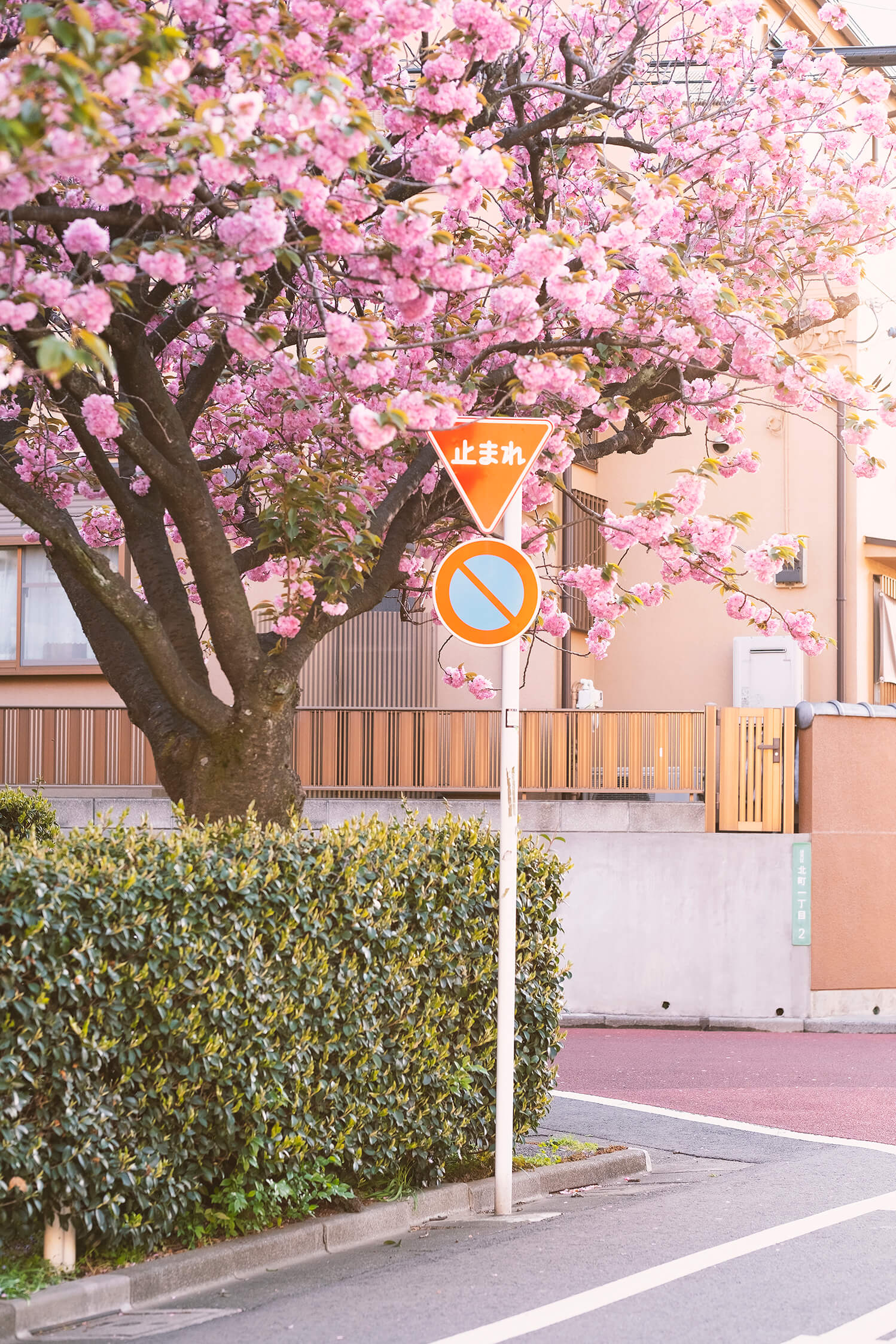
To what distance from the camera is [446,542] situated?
10258 mm

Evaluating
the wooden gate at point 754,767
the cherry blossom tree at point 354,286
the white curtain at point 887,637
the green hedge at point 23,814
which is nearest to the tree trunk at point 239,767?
the cherry blossom tree at point 354,286

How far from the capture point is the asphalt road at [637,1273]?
5.30 meters

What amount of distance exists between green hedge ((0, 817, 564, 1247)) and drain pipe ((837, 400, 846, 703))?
39.3 feet

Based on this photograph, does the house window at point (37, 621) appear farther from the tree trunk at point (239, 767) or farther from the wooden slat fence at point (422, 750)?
the tree trunk at point (239, 767)

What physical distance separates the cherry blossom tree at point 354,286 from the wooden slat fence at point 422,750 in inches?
213

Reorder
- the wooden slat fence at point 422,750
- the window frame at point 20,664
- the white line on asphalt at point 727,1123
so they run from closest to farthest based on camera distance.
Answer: the white line on asphalt at point 727,1123, the wooden slat fence at point 422,750, the window frame at point 20,664

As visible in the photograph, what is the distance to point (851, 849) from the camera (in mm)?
16344

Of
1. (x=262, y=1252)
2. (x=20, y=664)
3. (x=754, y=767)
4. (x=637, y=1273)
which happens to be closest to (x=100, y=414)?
(x=262, y=1252)

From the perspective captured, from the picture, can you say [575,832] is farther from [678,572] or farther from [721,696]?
[678,572]

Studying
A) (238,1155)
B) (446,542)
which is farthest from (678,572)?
(238,1155)

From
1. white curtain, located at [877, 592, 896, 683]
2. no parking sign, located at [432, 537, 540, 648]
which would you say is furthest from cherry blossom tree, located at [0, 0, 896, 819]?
white curtain, located at [877, 592, 896, 683]

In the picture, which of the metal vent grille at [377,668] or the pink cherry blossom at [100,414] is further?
the metal vent grille at [377,668]

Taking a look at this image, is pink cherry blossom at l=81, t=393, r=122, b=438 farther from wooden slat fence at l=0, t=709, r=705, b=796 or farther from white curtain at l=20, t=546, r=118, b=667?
white curtain at l=20, t=546, r=118, b=667

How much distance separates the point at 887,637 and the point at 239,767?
13.4 m
